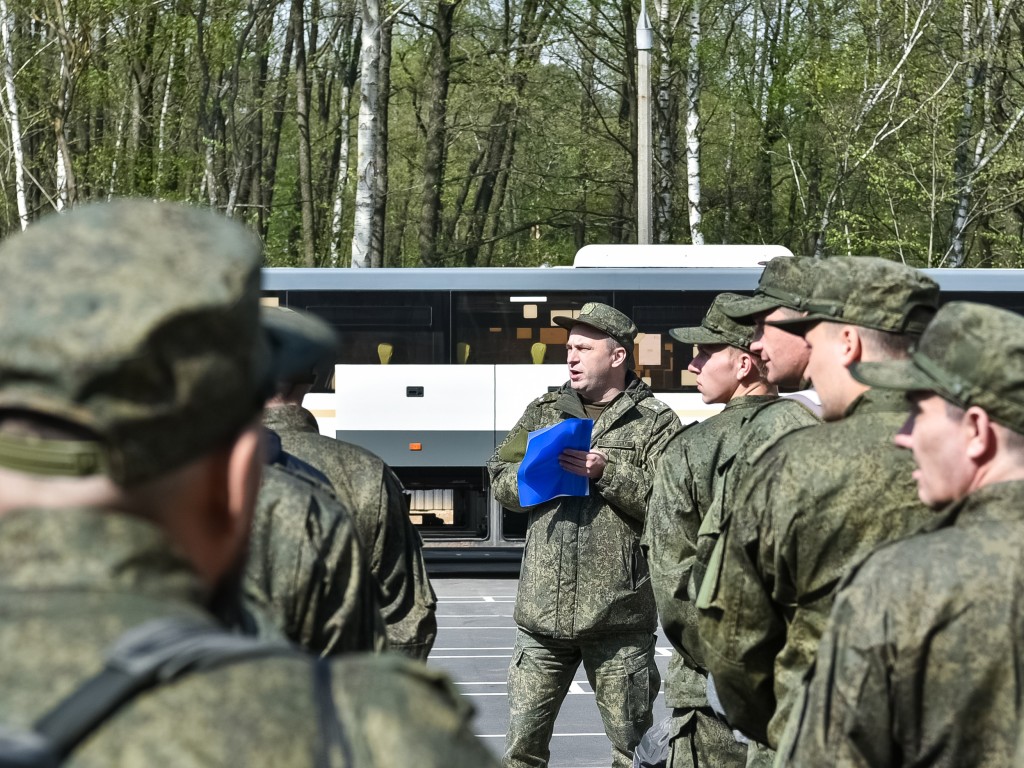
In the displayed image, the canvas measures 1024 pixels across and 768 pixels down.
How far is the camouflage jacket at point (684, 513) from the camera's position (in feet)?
18.6

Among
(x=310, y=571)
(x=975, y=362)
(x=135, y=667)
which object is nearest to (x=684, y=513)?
(x=310, y=571)

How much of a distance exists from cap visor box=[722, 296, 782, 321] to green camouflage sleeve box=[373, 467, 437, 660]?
118 centimetres

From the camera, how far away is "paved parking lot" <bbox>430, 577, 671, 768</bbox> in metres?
8.85

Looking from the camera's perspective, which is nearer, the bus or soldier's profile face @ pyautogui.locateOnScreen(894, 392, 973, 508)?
soldier's profile face @ pyautogui.locateOnScreen(894, 392, 973, 508)

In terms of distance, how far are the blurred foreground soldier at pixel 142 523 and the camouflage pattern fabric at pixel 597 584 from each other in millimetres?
5836

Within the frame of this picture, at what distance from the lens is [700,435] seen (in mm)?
5910

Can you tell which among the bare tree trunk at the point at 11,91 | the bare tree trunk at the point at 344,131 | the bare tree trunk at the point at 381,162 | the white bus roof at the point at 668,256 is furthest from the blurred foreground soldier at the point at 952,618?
the bare tree trunk at the point at 344,131

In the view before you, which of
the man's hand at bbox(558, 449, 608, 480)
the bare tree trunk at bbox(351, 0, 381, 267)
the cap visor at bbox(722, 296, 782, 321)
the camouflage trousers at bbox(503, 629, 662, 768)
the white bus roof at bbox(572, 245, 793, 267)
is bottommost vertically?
the camouflage trousers at bbox(503, 629, 662, 768)

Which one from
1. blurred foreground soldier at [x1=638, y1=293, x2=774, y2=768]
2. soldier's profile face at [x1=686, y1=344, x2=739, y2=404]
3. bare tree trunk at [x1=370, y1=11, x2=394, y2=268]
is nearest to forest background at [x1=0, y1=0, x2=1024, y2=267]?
bare tree trunk at [x1=370, y1=11, x2=394, y2=268]

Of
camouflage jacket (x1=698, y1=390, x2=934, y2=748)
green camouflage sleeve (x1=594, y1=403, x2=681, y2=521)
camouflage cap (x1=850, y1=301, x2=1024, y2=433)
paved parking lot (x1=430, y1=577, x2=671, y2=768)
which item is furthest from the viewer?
paved parking lot (x1=430, y1=577, x2=671, y2=768)

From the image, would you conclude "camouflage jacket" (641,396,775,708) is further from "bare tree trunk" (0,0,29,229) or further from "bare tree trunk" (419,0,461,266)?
"bare tree trunk" (419,0,461,266)

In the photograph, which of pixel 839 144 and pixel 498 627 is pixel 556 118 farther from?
pixel 498 627

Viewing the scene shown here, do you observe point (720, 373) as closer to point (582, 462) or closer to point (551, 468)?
point (582, 462)

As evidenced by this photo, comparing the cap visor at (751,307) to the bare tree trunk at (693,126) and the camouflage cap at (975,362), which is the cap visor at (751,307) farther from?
the bare tree trunk at (693,126)
